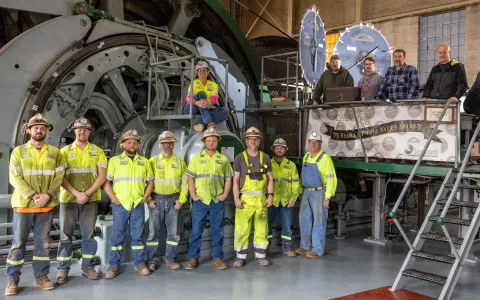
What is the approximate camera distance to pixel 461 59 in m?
13.5

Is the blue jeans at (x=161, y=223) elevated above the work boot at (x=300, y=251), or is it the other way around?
the blue jeans at (x=161, y=223)

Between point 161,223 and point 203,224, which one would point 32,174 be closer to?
point 161,223

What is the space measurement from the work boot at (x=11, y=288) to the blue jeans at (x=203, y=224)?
1.89 meters

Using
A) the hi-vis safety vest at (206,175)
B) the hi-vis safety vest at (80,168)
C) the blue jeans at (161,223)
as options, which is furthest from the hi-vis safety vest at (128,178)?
the hi-vis safety vest at (206,175)

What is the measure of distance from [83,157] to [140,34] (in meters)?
3.05

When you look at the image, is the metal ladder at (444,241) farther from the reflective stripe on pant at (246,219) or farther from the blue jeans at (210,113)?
the blue jeans at (210,113)

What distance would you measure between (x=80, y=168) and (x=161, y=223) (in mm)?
1172

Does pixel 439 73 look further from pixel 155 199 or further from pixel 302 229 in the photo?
pixel 155 199

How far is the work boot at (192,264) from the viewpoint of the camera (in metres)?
5.46

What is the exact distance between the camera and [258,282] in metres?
5.08

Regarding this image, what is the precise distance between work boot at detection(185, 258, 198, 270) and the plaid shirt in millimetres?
3402

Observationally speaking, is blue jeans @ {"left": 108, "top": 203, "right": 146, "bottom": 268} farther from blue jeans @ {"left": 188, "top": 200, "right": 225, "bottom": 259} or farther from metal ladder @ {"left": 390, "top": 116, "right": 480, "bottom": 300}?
metal ladder @ {"left": 390, "top": 116, "right": 480, "bottom": 300}

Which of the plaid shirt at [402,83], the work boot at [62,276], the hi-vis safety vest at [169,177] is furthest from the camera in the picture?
the plaid shirt at [402,83]

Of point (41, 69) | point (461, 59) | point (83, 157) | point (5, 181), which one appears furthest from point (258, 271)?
point (461, 59)
